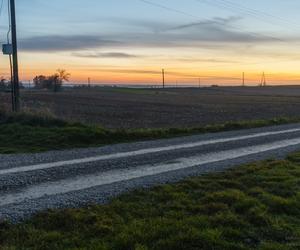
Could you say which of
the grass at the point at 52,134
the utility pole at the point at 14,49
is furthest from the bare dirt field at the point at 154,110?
the grass at the point at 52,134

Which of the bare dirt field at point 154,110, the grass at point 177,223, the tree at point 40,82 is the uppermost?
the tree at point 40,82

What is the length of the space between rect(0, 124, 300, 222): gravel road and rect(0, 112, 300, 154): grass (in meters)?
1.23

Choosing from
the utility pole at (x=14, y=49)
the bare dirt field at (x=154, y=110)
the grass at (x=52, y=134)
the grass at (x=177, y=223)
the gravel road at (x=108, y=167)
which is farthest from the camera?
the bare dirt field at (x=154, y=110)

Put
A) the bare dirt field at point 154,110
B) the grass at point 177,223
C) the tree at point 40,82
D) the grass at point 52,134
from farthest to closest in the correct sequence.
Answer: the tree at point 40,82 < the bare dirt field at point 154,110 < the grass at point 52,134 < the grass at point 177,223

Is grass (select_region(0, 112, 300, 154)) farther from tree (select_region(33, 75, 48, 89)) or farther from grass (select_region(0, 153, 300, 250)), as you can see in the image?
tree (select_region(33, 75, 48, 89))

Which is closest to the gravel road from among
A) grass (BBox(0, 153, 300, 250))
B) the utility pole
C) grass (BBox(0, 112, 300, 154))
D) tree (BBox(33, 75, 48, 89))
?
grass (BBox(0, 153, 300, 250))

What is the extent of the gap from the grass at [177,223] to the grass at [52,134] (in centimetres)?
708

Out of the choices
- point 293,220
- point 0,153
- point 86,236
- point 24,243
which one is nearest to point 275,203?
point 293,220

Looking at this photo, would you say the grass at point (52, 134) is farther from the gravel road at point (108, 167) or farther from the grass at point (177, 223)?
the grass at point (177, 223)

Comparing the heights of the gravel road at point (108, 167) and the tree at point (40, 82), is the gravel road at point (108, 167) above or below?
below

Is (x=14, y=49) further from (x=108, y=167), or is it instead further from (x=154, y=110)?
(x=154, y=110)

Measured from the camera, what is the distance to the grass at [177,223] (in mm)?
5730

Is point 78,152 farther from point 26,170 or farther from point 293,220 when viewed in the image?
point 293,220

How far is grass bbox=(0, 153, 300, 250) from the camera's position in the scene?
573 cm
